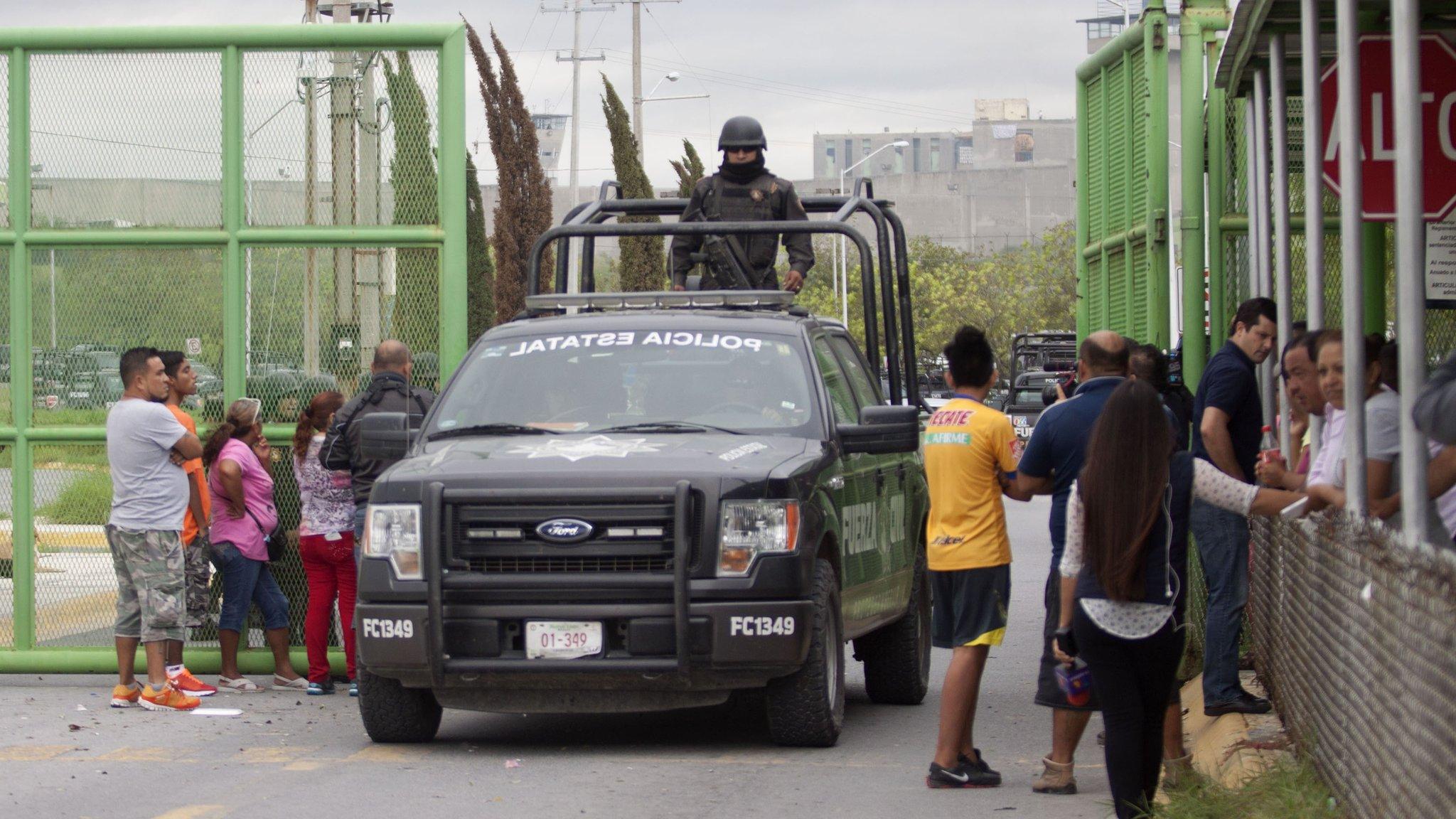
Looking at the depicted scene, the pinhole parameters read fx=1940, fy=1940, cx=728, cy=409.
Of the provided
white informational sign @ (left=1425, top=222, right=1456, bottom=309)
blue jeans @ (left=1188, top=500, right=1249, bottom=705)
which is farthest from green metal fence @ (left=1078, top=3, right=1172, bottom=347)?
blue jeans @ (left=1188, top=500, right=1249, bottom=705)

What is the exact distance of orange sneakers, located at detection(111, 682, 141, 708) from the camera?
10211mm

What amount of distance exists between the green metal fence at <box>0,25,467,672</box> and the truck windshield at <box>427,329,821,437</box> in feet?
6.36

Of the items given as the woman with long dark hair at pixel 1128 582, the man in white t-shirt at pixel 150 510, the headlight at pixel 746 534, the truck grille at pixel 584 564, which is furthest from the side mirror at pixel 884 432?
the man in white t-shirt at pixel 150 510

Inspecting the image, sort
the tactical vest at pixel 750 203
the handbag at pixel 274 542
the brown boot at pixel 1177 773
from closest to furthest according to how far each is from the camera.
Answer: the brown boot at pixel 1177 773, the handbag at pixel 274 542, the tactical vest at pixel 750 203

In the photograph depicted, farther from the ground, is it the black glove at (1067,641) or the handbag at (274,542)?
the handbag at (274,542)

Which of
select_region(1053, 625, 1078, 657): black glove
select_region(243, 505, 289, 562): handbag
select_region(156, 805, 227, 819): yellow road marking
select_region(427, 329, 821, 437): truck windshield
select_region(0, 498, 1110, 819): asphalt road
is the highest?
select_region(427, 329, 821, 437): truck windshield

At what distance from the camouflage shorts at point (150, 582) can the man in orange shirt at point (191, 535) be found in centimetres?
19

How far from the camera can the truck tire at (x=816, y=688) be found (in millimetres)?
8219

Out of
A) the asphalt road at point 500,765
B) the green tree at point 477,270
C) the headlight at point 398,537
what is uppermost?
the green tree at point 477,270

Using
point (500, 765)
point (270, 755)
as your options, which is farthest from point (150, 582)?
point (500, 765)

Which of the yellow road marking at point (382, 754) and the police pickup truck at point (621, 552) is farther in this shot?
the yellow road marking at point (382, 754)

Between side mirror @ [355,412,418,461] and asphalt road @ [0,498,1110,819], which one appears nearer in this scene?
asphalt road @ [0,498,1110,819]

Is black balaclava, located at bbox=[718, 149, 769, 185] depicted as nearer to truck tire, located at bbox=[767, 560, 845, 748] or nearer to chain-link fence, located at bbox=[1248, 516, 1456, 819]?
truck tire, located at bbox=[767, 560, 845, 748]

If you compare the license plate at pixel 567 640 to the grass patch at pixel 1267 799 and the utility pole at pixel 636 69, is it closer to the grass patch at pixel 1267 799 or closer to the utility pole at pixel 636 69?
the grass patch at pixel 1267 799
